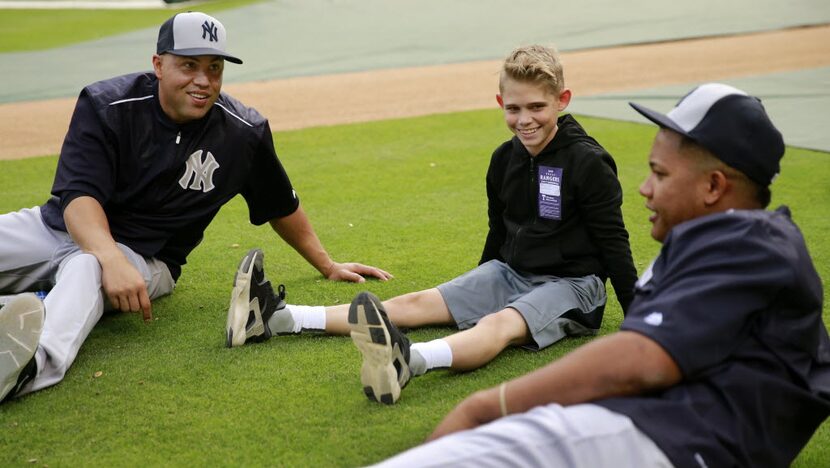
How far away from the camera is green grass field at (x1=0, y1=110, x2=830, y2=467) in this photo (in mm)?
3049

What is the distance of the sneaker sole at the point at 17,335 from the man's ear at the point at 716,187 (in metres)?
2.17

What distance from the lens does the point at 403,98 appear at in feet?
36.5

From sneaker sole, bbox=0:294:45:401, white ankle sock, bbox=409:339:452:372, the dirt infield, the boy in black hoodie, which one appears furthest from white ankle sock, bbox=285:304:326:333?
the dirt infield

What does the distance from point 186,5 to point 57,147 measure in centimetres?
1634

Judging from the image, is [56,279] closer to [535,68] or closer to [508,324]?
[508,324]

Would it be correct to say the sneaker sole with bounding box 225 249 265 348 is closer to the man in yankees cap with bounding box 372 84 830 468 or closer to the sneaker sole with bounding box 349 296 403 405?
the sneaker sole with bounding box 349 296 403 405

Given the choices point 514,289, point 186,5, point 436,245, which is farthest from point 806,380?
point 186,5

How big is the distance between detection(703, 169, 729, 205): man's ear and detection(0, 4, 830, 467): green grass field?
3.14 ft

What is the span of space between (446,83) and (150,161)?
8.20 metres

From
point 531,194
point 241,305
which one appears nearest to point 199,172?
point 241,305

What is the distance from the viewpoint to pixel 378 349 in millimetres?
3139

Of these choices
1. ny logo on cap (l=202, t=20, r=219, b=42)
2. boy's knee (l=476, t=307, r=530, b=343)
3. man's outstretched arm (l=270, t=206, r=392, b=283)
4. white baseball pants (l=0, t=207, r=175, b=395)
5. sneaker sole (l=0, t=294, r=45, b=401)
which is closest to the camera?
sneaker sole (l=0, t=294, r=45, b=401)

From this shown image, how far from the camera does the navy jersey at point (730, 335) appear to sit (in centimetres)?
220

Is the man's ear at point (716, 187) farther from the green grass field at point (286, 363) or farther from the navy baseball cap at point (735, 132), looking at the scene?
the green grass field at point (286, 363)
